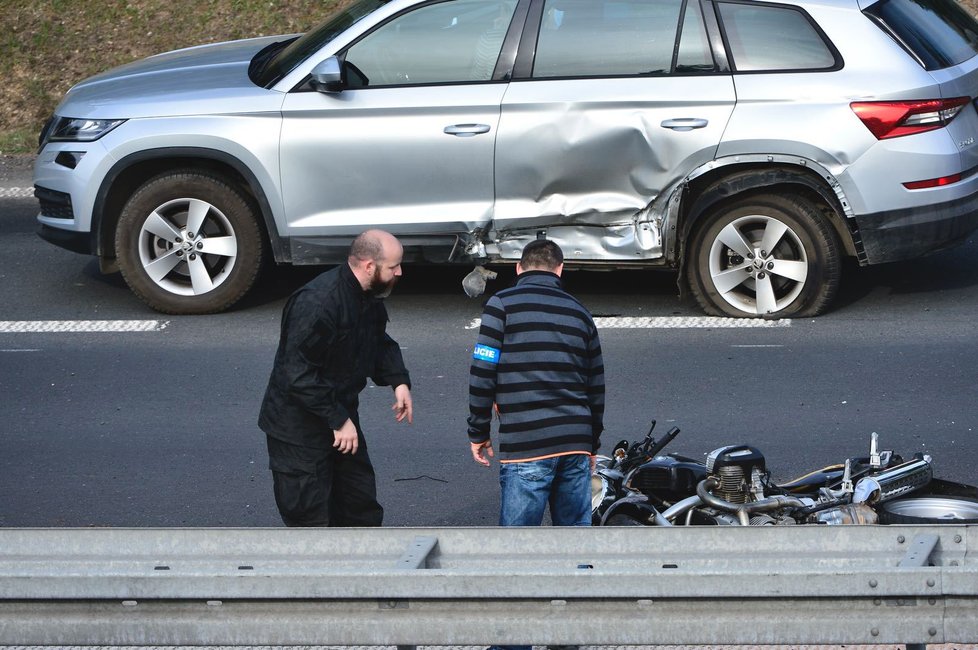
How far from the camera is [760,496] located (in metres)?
5.31

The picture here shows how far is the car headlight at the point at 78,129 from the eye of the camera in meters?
8.87

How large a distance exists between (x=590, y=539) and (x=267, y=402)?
6.82 feet

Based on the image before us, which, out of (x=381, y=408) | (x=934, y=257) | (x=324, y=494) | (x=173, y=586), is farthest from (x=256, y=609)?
(x=934, y=257)

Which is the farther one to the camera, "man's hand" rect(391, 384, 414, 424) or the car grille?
the car grille

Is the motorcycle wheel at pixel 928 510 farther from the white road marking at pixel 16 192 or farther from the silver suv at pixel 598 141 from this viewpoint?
the white road marking at pixel 16 192

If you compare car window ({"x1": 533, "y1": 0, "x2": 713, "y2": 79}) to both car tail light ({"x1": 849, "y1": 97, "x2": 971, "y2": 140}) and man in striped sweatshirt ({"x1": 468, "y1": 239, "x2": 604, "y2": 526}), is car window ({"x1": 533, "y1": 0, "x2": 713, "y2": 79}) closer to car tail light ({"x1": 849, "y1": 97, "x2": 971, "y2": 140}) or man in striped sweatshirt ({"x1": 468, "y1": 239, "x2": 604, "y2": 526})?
car tail light ({"x1": 849, "y1": 97, "x2": 971, "y2": 140})

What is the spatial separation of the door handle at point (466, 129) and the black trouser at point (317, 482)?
3390mm

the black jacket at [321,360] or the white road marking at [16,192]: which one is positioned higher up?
the black jacket at [321,360]

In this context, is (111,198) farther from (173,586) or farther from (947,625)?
(947,625)

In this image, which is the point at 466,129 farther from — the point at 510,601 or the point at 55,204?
the point at 510,601

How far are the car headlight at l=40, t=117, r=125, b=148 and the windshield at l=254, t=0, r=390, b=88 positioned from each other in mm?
1002

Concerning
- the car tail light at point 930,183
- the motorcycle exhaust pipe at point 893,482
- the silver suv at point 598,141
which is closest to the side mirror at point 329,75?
the silver suv at point 598,141

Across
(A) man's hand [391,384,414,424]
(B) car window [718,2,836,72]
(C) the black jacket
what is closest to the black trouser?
(C) the black jacket

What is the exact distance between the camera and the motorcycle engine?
17.4 feet
